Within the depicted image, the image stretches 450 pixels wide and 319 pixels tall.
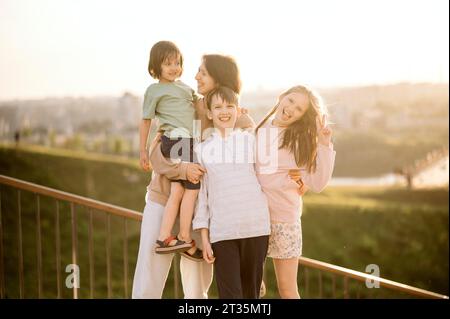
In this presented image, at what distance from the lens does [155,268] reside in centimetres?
228

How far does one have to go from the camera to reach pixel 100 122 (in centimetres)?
1390

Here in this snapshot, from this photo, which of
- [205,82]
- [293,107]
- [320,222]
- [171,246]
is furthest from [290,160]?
[320,222]

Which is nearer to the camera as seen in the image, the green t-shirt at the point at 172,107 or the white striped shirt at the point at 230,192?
the white striped shirt at the point at 230,192

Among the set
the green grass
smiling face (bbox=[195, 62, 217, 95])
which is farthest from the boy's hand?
the green grass

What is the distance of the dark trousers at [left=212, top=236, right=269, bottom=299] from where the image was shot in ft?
6.87

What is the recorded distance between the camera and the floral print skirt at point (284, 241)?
2.23m

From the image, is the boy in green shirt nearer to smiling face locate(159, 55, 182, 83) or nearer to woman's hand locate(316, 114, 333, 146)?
smiling face locate(159, 55, 182, 83)

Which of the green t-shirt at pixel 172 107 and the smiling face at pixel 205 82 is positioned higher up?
the smiling face at pixel 205 82

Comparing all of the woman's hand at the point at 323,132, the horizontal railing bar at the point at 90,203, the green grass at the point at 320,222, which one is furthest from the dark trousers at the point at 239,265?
the green grass at the point at 320,222

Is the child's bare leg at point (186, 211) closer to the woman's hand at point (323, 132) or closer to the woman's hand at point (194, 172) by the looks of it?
the woman's hand at point (194, 172)

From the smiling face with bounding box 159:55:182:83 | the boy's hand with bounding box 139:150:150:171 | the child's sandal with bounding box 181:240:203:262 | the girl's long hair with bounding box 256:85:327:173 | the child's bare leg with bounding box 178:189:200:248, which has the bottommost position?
the child's sandal with bounding box 181:240:203:262

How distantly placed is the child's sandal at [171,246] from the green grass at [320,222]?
12.5m

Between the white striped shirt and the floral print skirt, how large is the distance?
0.10 m
